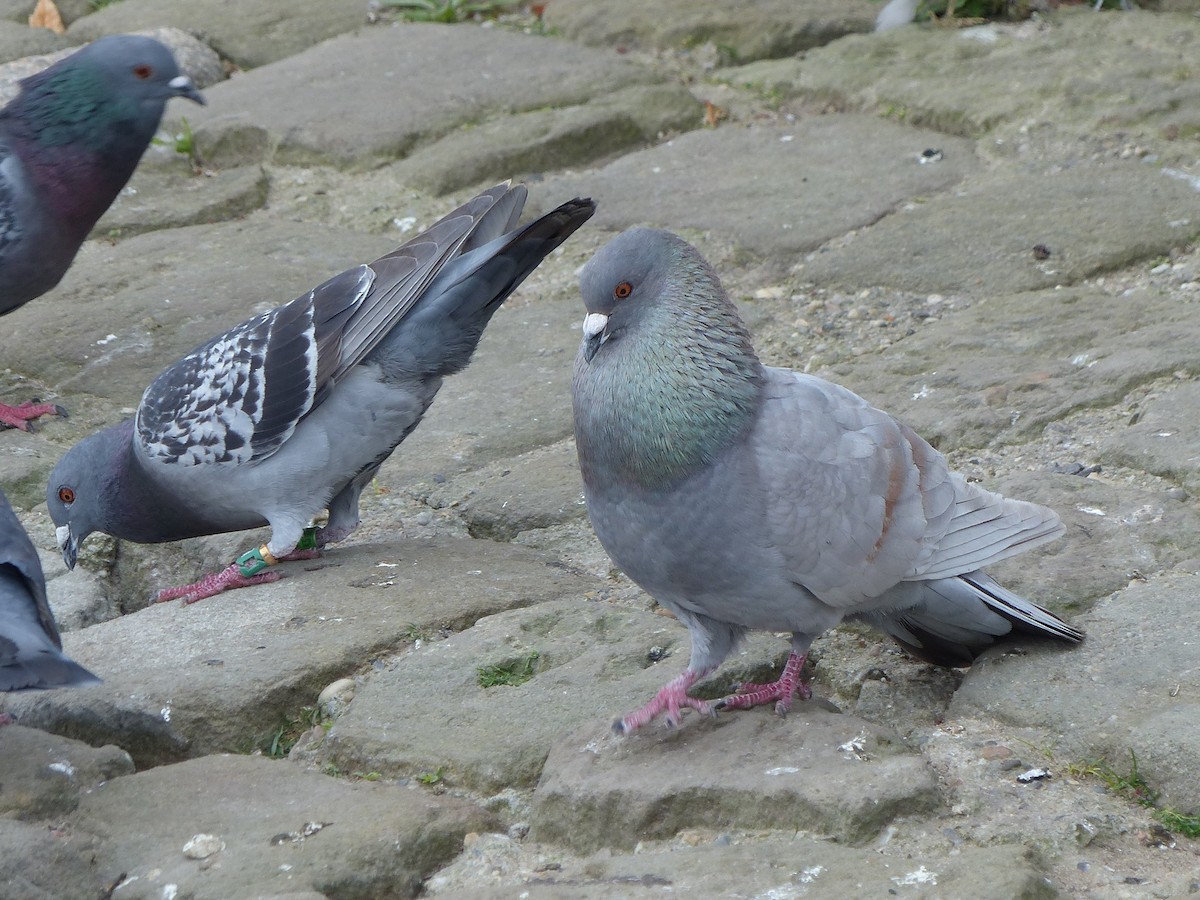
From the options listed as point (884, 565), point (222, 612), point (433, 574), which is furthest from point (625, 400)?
point (222, 612)

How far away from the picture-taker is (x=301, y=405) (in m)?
3.71

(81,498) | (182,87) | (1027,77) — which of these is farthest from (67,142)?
(1027,77)

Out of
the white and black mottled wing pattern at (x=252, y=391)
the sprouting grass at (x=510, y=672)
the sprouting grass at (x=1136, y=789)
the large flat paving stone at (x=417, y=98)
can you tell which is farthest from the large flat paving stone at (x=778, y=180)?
the sprouting grass at (x=1136, y=789)

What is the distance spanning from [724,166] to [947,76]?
Result: 995mm

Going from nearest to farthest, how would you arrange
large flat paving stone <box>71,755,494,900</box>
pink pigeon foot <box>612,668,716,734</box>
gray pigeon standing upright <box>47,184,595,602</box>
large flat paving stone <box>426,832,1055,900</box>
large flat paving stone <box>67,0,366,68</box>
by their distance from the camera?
1. large flat paving stone <box>426,832,1055,900</box>
2. large flat paving stone <box>71,755,494,900</box>
3. pink pigeon foot <box>612,668,716,734</box>
4. gray pigeon standing upright <box>47,184,595,602</box>
5. large flat paving stone <box>67,0,366,68</box>

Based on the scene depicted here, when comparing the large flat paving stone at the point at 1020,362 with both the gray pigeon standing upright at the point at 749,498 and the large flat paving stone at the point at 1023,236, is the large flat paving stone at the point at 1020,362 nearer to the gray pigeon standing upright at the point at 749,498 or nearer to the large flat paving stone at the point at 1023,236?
the large flat paving stone at the point at 1023,236

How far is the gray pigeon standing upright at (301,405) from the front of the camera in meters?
3.71

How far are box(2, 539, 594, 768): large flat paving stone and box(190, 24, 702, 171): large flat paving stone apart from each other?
6.64ft

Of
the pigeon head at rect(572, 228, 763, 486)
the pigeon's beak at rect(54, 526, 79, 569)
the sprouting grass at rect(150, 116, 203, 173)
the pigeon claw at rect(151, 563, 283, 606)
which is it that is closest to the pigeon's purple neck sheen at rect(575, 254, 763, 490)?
the pigeon head at rect(572, 228, 763, 486)

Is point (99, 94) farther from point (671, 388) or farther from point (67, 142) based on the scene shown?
point (671, 388)

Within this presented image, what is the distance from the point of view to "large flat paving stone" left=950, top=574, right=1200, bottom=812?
7.62 feet

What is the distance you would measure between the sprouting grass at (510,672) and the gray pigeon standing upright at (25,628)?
0.77 metres

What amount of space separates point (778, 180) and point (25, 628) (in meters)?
3.06

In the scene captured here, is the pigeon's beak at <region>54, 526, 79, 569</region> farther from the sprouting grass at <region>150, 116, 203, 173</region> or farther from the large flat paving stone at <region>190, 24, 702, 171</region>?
the sprouting grass at <region>150, 116, 203, 173</region>
